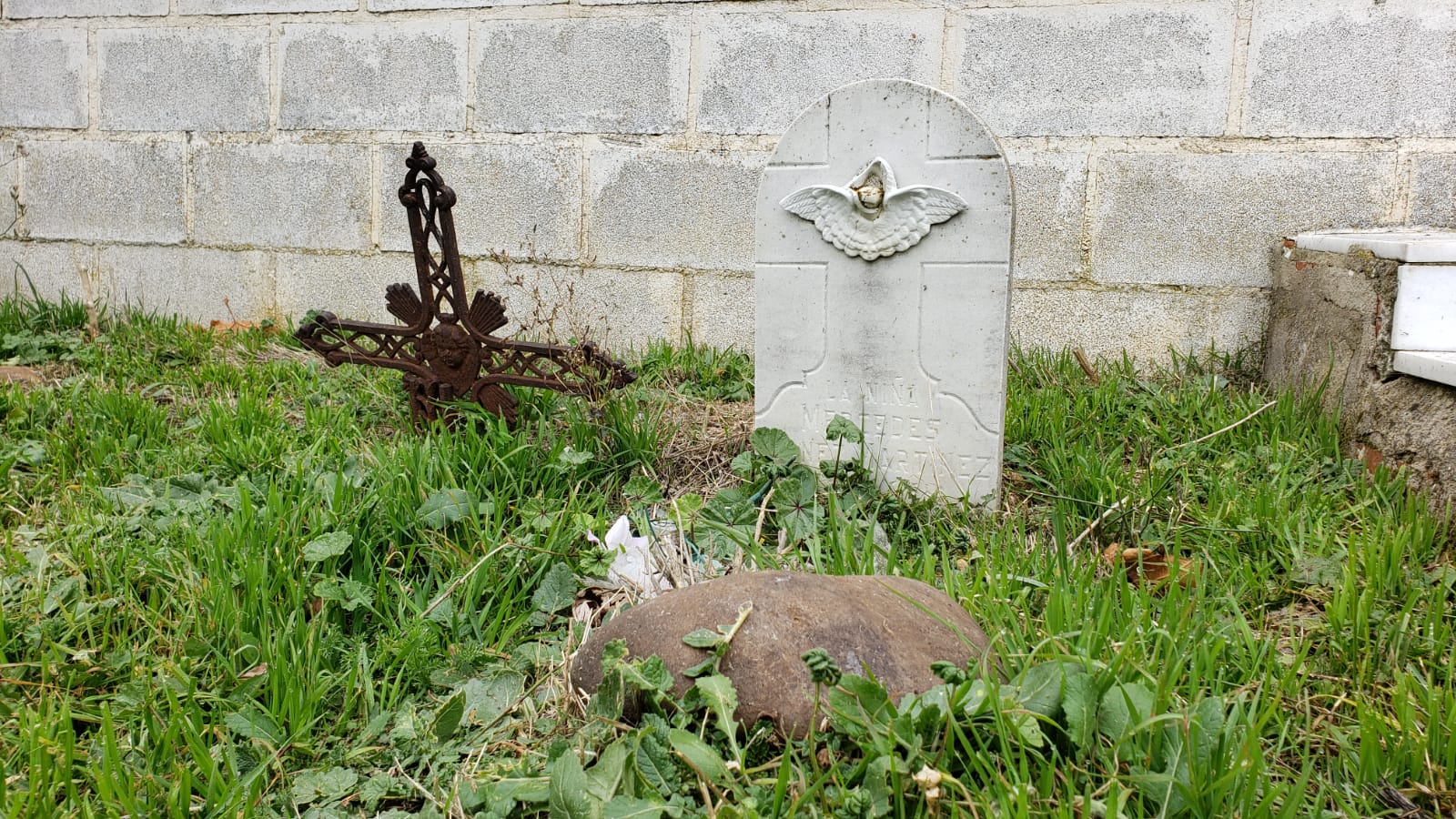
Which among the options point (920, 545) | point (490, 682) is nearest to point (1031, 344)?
point (920, 545)

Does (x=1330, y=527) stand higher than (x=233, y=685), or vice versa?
(x=1330, y=527)

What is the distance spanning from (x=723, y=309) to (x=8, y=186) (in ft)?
11.3

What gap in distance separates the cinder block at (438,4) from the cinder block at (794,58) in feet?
2.30

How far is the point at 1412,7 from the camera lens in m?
3.32

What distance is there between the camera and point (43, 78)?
15.3 feet

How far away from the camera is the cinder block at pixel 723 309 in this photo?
4023 millimetres

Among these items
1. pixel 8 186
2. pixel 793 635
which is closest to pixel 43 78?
pixel 8 186

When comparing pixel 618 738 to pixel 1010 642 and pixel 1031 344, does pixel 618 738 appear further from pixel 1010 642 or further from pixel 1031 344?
pixel 1031 344

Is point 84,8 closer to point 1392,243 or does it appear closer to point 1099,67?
point 1099,67

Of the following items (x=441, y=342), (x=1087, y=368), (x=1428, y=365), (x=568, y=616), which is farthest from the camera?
(x=1087, y=368)

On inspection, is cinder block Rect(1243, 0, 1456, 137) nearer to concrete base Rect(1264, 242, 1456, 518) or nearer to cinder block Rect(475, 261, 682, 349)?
concrete base Rect(1264, 242, 1456, 518)

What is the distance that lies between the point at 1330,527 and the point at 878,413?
1.06m

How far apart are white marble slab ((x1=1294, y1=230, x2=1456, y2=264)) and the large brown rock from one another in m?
1.76

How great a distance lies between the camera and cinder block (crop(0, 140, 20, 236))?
15.6ft
